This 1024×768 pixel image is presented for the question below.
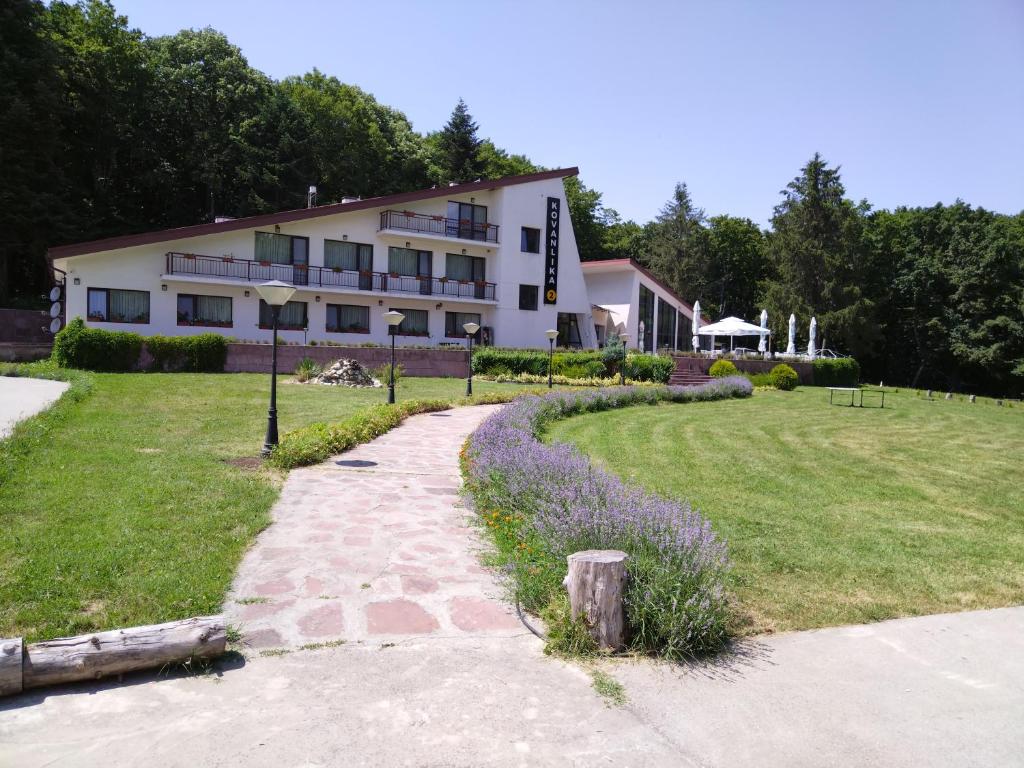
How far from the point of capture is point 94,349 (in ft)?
66.2

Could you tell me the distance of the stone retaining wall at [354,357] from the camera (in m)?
23.2

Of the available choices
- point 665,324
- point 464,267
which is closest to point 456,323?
point 464,267

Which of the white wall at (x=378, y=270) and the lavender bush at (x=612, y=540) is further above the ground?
the white wall at (x=378, y=270)

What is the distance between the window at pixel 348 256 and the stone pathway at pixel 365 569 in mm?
23588

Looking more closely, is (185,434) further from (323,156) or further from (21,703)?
(323,156)

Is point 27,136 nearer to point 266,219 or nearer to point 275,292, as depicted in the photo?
point 266,219

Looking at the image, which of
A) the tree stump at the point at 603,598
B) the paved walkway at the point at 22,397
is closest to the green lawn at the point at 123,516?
the paved walkway at the point at 22,397

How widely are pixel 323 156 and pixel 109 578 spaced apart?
41.6 metres

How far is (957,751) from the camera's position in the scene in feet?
10.5

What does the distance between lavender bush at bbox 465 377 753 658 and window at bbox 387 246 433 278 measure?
2592cm

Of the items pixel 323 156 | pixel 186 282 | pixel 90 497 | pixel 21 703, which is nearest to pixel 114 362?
pixel 186 282

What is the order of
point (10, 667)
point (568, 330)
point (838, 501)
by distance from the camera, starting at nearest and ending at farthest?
point (10, 667) → point (838, 501) → point (568, 330)

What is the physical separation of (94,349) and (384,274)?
44.4 feet

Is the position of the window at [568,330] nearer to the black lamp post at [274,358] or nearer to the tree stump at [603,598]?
the black lamp post at [274,358]
